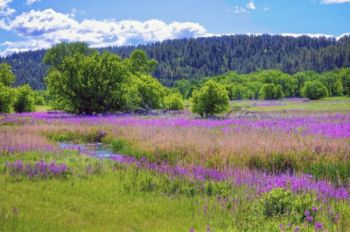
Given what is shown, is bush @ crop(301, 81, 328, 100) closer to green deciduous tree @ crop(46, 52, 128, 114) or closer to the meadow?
green deciduous tree @ crop(46, 52, 128, 114)

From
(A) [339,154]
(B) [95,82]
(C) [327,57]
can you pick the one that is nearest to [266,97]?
(B) [95,82]

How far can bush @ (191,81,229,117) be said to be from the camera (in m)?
27.8

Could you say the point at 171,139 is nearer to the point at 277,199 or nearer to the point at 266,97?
the point at 277,199

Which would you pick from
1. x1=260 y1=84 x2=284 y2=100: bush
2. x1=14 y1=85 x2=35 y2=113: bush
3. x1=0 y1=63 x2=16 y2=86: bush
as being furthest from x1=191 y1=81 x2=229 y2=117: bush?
x1=260 y1=84 x2=284 y2=100: bush

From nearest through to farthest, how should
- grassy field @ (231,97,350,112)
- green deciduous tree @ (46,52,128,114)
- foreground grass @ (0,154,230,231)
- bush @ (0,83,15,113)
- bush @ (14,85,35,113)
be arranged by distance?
foreground grass @ (0,154,230,231), green deciduous tree @ (46,52,128,114), bush @ (0,83,15,113), grassy field @ (231,97,350,112), bush @ (14,85,35,113)

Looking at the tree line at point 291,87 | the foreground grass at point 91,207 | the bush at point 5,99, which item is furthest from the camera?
the tree line at point 291,87

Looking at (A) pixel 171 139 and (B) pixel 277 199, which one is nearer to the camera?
(B) pixel 277 199

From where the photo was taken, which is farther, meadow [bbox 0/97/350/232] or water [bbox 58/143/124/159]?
water [bbox 58/143/124/159]

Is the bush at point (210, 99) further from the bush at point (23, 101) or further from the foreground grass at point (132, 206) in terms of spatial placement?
the bush at point (23, 101)

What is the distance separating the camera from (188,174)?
9.45 metres

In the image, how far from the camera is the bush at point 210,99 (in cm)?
2780

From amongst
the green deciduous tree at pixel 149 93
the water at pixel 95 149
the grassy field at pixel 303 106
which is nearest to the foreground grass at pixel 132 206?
the water at pixel 95 149

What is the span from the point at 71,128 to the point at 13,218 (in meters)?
15.4

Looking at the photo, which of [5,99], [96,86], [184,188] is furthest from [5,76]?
[184,188]
